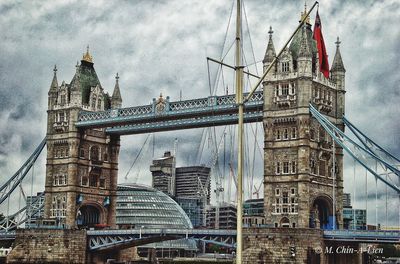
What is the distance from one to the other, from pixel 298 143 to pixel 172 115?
1843 cm

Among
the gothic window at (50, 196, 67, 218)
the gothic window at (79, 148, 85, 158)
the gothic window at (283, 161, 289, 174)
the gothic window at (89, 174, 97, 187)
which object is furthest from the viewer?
the gothic window at (89, 174, 97, 187)

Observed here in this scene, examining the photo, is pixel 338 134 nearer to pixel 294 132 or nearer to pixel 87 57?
pixel 294 132

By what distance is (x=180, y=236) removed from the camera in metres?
84.8

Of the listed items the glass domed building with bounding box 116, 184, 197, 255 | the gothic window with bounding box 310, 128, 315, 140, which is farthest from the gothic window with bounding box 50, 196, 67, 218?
the glass domed building with bounding box 116, 184, 197, 255

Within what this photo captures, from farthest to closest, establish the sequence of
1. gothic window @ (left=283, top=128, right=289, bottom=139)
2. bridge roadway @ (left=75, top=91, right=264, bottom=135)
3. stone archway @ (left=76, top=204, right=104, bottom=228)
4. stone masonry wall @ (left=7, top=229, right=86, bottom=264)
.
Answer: stone archway @ (left=76, top=204, right=104, bottom=228) < stone masonry wall @ (left=7, top=229, right=86, bottom=264) < bridge roadway @ (left=75, top=91, right=264, bottom=135) < gothic window @ (left=283, top=128, right=289, bottom=139)

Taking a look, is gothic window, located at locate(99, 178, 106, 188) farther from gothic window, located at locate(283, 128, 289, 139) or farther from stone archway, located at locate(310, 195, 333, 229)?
stone archway, located at locate(310, 195, 333, 229)

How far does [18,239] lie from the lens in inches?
3733

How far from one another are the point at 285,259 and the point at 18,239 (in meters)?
39.1

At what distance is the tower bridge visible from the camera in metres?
75.9

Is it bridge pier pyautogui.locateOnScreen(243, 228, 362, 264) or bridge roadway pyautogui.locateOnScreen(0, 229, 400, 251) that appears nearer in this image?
bridge roadway pyautogui.locateOnScreen(0, 229, 400, 251)

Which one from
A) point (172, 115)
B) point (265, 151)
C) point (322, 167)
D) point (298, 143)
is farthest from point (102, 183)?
point (322, 167)

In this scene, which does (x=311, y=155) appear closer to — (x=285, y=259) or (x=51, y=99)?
(x=285, y=259)

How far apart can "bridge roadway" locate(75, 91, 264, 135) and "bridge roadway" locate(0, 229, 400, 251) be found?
12.9 meters

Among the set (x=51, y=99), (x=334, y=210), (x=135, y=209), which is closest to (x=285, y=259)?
(x=334, y=210)
